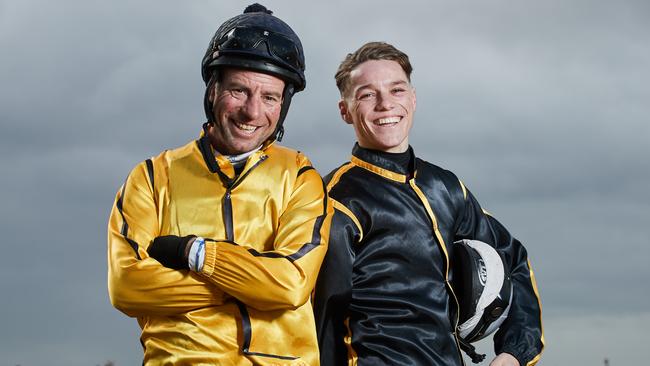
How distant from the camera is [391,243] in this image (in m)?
6.01

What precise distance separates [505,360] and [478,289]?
0.68 m

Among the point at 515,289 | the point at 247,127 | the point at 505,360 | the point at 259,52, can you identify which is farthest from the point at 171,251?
the point at 515,289

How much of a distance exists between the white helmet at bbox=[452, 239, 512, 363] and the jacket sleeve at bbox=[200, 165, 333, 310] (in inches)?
55.5

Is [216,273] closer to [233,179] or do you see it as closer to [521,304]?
[233,179]

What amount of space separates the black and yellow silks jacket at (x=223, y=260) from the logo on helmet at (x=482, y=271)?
1.37 metres

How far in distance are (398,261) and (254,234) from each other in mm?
1320

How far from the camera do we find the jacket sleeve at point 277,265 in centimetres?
473

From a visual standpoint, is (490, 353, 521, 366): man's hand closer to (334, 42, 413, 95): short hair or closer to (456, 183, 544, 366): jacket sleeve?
(456, 183, 544, 366): jacket sleeve

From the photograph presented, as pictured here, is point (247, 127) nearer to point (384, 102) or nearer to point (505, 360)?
point (384, 102)

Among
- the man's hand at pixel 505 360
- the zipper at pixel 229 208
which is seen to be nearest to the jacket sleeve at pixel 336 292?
the zipper at pixel 229 208

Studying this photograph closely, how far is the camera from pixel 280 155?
5371 mm

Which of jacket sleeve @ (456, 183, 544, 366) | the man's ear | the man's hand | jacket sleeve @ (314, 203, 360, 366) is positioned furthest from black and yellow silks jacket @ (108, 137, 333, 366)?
the man's hand

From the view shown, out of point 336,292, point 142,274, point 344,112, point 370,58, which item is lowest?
point 142,274

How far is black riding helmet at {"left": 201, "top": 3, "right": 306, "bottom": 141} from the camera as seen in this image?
5.28 meters
